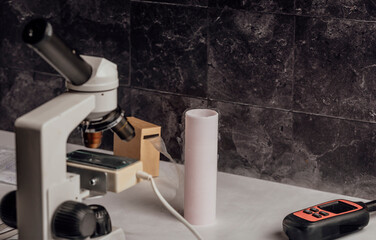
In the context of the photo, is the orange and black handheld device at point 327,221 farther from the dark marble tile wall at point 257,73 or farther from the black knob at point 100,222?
the black knob at point 100,222

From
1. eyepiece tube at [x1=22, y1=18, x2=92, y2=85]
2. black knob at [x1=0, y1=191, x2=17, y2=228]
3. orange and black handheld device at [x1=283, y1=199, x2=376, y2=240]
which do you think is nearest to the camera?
eyepiece tube at [x1=22, y1=18, x2=92, y2=85]

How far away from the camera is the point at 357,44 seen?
165 centimetres

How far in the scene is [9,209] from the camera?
1351mm

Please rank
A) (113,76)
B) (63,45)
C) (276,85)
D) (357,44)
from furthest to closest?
(276,85) → (357,44) → (113,76) → (63,45)

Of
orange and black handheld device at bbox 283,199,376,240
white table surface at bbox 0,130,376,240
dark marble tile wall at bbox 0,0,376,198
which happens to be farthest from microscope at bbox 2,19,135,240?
Result: dark marble tile wall at bbox 0,0,376,198

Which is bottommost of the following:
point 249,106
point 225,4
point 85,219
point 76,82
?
point 85,219

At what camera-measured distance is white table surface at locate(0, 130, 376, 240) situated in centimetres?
154

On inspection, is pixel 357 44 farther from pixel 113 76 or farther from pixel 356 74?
pixel 113 76

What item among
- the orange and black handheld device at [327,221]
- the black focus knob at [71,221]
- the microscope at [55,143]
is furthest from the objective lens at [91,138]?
the orange and black handheld device at [327,221]

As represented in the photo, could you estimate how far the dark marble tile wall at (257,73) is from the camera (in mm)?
1682

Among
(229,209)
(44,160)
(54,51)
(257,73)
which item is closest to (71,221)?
(44,160)

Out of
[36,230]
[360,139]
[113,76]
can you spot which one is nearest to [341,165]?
[360,139]

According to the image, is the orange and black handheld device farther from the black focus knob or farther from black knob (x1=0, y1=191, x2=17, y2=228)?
black knob (x1=0, y1=191, x2=17, y2=228)

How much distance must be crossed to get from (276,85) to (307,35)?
156mm
